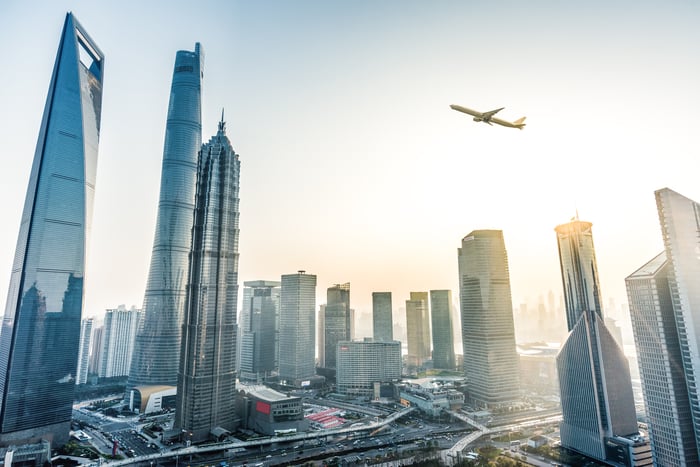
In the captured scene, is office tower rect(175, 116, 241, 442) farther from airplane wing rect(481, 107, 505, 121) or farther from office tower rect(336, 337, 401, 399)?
airplane wing rect(481, 107, 505, 121)

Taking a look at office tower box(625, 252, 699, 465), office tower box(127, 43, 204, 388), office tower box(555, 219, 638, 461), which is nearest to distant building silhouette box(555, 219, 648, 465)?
office tower box(555, 219, 638, 461)

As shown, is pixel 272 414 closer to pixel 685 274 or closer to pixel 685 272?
pixel 685 274

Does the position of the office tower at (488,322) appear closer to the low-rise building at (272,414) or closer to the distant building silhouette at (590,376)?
the distant building silhouette at (590,376)

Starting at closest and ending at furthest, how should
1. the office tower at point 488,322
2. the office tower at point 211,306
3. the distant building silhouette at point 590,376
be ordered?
1. the distant building silhouette at point 590,376
2. the office tower at point 211,306
3. the office tower at point 488,322

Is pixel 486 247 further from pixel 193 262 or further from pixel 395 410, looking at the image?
pixel 193 262

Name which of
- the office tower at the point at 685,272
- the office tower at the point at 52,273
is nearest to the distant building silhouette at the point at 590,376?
the office tower at the point at 685,272

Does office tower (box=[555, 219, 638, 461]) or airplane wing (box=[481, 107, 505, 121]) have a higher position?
airplane wing (box=[481, 107, 505, 121])
